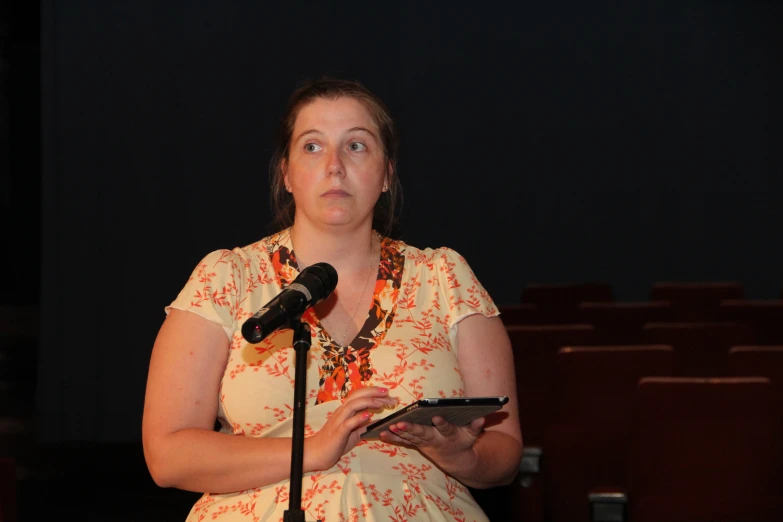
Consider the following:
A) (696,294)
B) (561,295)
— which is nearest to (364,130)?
(696,294)

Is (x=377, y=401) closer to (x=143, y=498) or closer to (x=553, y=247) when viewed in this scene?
(x=143, y=498)

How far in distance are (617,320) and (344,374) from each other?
364cm

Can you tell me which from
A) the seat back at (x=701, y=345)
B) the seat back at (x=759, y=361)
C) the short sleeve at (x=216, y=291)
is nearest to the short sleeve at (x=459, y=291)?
the short sleeve at (x=216, y=291)

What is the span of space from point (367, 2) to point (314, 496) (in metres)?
7.08

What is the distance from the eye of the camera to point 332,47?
8367 mm

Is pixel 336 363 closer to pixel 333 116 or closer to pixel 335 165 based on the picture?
pixel 335 165

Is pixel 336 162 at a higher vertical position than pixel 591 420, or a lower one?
higher

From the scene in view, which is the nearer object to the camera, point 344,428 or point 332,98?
point 344,428

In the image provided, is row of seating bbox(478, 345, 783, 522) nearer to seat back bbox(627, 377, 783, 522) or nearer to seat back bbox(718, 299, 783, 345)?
seat back bbox(627, 377, 783, 522)

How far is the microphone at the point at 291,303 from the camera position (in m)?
1.48

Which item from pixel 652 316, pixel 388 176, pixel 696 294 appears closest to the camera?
pixel 388 176

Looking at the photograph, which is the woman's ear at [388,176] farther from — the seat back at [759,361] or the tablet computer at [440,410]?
the seat back at [759,361]

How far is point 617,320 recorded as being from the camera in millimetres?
5473

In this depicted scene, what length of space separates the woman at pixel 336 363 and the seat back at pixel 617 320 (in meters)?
3.27
